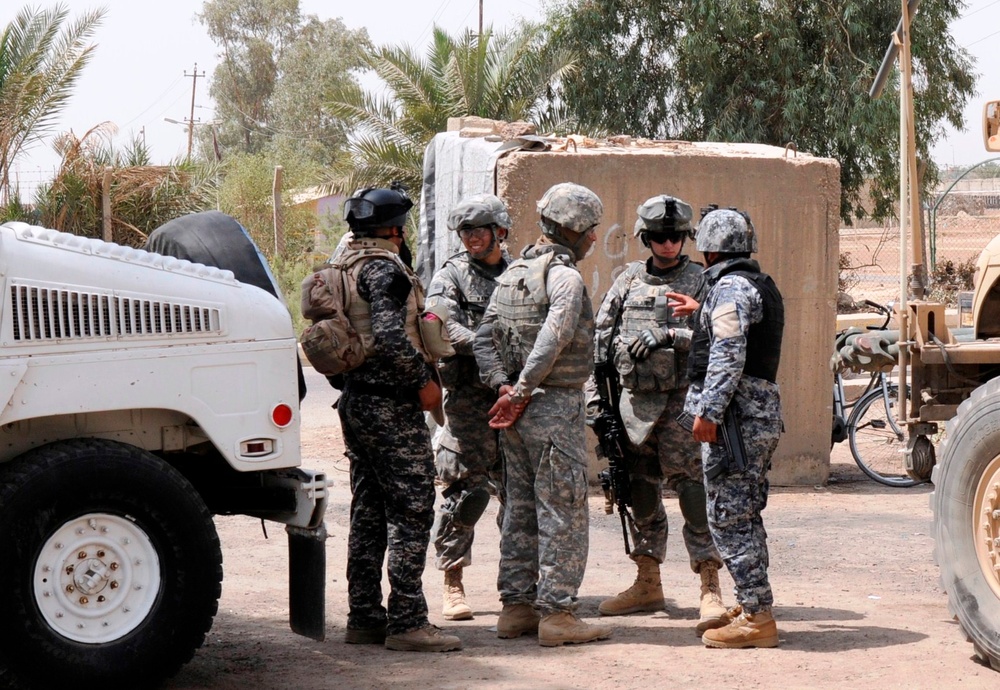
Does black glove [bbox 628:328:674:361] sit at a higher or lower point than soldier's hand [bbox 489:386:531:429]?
higher

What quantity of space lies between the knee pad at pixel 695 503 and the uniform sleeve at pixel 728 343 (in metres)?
0.64

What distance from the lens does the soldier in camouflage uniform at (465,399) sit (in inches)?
224

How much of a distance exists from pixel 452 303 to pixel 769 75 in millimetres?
17239

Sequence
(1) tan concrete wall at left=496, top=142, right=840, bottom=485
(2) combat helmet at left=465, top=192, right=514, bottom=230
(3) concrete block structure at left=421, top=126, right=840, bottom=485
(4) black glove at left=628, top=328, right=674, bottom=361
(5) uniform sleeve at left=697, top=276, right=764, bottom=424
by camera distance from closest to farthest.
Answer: (5) uniform sleeve at left=697, top=276, right=764, bottom=424
(4) black glove at left=628, top=328, right=674, bottom=361
(2) combat helmet at left=465, top=192, right=514, bottom=230
(3) concrete block structure at left=421, top=126, right=840, bottom=485
(1) tan concrete wall at left=496, top=142, right=840, bottom=485

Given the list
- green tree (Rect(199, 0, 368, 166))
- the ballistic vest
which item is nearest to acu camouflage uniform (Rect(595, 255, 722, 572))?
the ballistic vest

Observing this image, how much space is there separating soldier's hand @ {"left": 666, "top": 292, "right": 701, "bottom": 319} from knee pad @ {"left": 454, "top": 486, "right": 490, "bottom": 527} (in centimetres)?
120

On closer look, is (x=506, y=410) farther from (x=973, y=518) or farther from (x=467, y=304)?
(x=973, y=518)

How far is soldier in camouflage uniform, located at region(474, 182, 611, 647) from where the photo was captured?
5195 millimetres

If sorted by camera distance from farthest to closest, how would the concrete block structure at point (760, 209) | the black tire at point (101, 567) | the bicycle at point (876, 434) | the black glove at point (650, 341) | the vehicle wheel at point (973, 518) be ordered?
the bicycle at point (876, 434) → the concrete block structure at point (760, 209) → the black glove at point (650, 341) → the vehicle wheel at point (973, 518) → the black tire at point (101, 567)

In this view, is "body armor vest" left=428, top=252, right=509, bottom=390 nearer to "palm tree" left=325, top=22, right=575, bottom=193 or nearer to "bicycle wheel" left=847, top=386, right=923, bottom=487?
"bicycle wheel" left=847, top=386, right=923, bottom=487

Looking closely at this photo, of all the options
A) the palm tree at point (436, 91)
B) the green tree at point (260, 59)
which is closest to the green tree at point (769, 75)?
the palm tree at point (436, 91)

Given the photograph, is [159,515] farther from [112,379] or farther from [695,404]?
[695,404]

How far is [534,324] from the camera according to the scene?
528cm

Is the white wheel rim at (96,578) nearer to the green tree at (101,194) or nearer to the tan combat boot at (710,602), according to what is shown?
the tan combat boot at (710,602)
